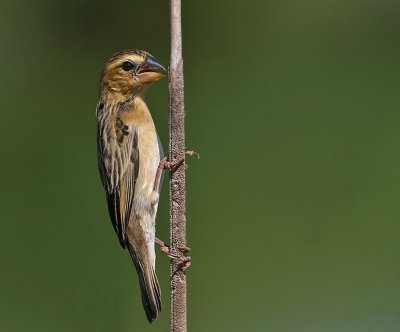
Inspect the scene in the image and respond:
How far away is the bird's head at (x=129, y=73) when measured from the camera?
2340 millimetres

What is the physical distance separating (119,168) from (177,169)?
46 cm

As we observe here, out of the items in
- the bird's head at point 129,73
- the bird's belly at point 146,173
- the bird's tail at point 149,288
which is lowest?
the bird's tail at point 149,288

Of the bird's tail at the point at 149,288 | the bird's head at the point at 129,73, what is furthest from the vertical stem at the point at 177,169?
the bird's head at the point at 129,73

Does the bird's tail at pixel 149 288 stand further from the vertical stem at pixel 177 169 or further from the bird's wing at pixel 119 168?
the vertical stem at pixel 177 169

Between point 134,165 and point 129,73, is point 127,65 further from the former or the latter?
point 134,165

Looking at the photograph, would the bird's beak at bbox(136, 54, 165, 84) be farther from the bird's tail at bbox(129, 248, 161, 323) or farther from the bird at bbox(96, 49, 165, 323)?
the bird's tail at bbox(129, 248, 161, 323)

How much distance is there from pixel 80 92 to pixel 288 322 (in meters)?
1.80

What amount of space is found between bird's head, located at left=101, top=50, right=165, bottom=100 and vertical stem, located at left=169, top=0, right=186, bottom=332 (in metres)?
0.42

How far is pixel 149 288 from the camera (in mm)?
2277

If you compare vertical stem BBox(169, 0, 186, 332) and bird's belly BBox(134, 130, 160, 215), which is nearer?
vertical stem BBox(169, 0, 186, 332)

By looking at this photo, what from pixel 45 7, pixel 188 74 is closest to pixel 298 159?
pixel 188 74

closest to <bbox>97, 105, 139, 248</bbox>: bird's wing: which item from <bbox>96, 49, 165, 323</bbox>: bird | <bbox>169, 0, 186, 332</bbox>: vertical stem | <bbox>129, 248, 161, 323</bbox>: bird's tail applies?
<bbox>96, 49, 165, 323</bbox>: bird

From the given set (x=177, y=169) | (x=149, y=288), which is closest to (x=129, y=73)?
(x=177, y=169)

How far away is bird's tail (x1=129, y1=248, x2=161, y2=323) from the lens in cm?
228
